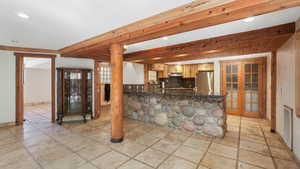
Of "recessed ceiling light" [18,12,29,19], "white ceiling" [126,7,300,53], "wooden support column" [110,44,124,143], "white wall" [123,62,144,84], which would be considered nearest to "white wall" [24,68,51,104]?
"white wall" [123,62,144,84]

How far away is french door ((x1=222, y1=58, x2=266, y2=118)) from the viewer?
4.75m

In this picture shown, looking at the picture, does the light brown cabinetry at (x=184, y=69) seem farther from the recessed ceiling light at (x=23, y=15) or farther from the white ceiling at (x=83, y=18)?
the recessed ceiling light at (x=23, y=15)

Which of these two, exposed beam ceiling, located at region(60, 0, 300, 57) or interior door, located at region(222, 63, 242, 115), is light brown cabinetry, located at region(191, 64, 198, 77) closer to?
interior door, located at region(222, 63, 242, 115)

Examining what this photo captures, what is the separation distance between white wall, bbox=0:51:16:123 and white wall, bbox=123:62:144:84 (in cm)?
358

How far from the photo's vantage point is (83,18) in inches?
84.6

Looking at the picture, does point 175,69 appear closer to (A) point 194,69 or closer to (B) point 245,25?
(A) point 194,69

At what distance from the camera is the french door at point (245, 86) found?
475 centimetres

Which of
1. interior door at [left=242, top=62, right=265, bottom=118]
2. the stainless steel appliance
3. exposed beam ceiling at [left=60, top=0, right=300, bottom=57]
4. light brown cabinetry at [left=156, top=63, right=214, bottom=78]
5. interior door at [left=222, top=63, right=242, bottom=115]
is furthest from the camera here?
light brown cabinetry at [left=156, top=63, right=214, bottom=78]

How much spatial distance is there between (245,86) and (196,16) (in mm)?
4470

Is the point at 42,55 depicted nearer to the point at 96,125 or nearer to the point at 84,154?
the point at 96,125

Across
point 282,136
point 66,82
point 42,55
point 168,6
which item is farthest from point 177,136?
point 42,55

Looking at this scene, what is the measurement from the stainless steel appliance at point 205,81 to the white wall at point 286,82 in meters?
2.52

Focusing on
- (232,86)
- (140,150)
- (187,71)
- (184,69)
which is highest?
(184,69)

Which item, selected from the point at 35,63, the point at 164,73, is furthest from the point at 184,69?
the point at 35,63
